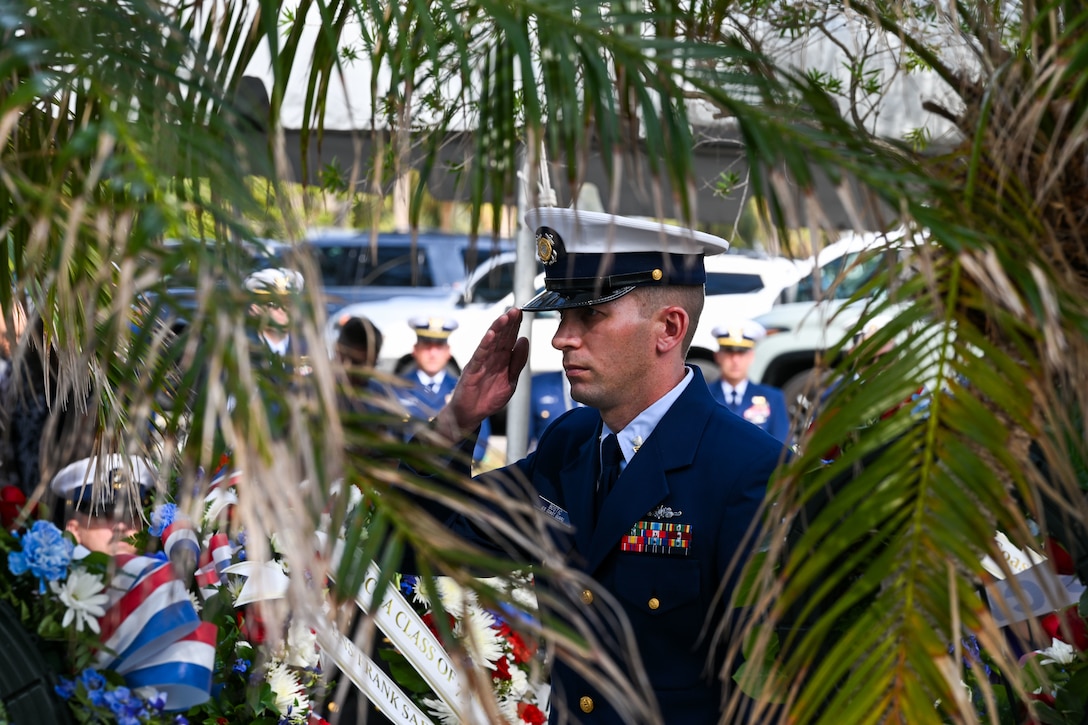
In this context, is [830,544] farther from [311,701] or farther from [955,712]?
[311,701]

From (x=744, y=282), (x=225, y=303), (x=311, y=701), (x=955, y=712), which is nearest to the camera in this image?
(x=225, y=303)

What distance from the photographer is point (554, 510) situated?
2.57 metres

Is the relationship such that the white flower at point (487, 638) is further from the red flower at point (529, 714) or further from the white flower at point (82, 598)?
the white flower at point (82, 598)

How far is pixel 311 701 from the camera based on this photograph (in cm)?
308

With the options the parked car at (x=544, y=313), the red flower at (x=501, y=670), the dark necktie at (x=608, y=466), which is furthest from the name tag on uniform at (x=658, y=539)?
the parked car at (x=544, y=313)

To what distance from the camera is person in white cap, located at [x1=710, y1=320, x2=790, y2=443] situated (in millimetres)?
7574

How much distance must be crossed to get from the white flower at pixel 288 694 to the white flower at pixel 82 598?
532 mm

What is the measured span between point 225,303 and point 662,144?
1.95 ft

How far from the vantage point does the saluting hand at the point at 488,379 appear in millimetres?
2494

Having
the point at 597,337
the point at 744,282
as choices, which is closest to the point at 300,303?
the point at 597,337

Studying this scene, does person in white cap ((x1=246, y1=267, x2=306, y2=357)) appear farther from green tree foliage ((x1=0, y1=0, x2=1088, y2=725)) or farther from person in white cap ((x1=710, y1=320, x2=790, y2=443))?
person in white cap ((x1=710, y1=320, x2=790, y2=443))

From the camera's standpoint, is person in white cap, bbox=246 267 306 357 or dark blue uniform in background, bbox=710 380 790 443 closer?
person in white cap, bbox=246 267 306 357

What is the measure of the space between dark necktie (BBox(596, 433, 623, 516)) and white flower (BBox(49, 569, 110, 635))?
114cm

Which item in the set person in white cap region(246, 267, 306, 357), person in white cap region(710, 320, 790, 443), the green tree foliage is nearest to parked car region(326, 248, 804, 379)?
person in white cap region(710, 320, 790, 443)
